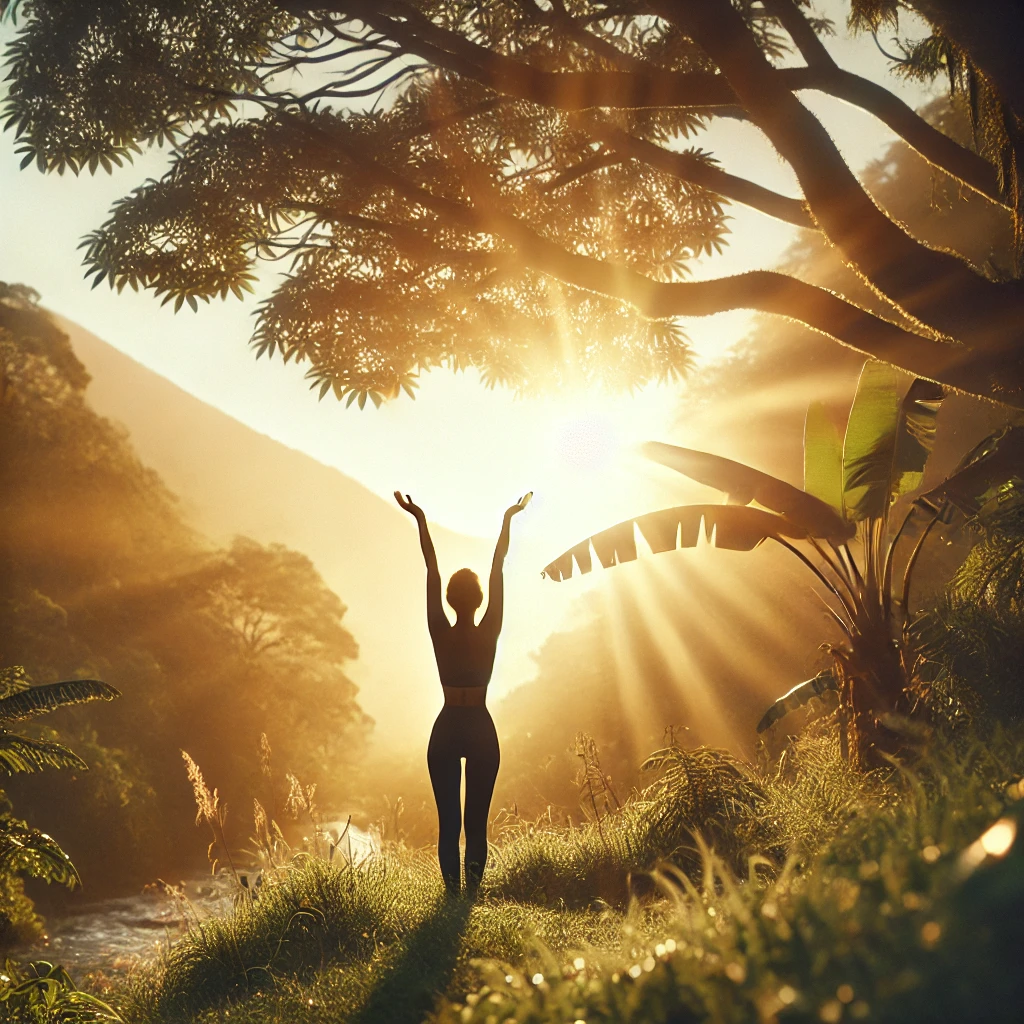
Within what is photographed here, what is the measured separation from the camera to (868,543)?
7012 millimetres

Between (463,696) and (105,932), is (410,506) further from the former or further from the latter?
(105,932)

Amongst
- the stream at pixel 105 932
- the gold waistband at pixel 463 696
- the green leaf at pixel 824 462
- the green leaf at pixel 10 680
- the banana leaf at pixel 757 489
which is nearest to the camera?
the gold waistband at pixel 463 696

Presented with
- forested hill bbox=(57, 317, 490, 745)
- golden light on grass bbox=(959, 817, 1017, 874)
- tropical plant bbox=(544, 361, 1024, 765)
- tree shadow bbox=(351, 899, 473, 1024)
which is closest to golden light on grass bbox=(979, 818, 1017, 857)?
golden light on grass bbox=(959, 817, 1017, 874)

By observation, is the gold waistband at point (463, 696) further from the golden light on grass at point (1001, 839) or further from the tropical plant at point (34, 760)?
the golden light on grass at point (1001, 839)

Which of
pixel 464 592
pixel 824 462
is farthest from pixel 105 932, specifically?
pixel 824 462

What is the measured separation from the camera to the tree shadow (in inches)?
128

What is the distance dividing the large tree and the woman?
2.27 meters

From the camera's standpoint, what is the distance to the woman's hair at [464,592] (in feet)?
18.0

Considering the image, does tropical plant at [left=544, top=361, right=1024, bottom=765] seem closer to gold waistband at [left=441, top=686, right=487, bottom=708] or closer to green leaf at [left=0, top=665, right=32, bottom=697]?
gold waistband at [left=441, top=686, right=487, bottom=708]

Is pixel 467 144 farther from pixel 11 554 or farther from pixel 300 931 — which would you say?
pixel 11 554

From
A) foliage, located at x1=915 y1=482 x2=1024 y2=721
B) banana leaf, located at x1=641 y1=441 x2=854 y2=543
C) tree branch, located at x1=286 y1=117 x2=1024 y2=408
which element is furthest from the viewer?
foliage, located at x1=915 y1=482 x2=1024 y2=721

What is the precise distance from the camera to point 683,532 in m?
7.11

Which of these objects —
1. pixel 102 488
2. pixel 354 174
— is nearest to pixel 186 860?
pixel 102 488

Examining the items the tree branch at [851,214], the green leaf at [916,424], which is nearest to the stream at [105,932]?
the green leaf at [916,424]
